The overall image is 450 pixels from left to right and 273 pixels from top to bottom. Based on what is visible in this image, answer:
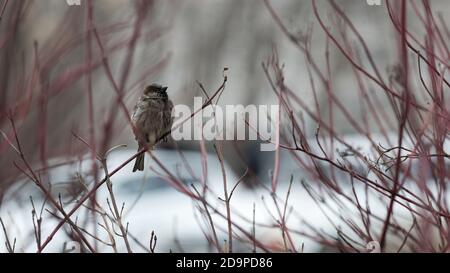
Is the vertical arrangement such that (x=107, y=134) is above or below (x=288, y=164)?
below

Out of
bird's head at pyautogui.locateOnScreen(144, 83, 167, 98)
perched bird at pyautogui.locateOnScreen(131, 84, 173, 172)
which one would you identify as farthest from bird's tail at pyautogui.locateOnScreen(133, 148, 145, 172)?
bird's head at pyautogui.locateOnScreen(144, 83, 167, 98)

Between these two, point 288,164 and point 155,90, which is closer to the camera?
point 155,90

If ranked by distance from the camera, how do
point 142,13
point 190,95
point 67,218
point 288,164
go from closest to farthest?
point 67,218 → point 142,13 → point 190,95 → point 288,164

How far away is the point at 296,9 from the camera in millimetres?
5996

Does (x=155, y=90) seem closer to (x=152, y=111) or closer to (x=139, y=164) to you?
(x=152, y=111)

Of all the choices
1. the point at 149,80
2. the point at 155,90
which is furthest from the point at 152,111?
the point at 149,80

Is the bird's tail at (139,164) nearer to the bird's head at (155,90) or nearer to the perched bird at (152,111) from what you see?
the perched bird at (152,111)

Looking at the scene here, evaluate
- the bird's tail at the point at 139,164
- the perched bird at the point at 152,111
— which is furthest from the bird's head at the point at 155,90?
the bird's tail at the point at 139,164

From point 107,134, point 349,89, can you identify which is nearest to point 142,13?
point 107,134

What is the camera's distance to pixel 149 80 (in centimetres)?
264

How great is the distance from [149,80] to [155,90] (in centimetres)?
16

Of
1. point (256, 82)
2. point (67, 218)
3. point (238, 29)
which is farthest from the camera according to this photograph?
point (238, 29)
